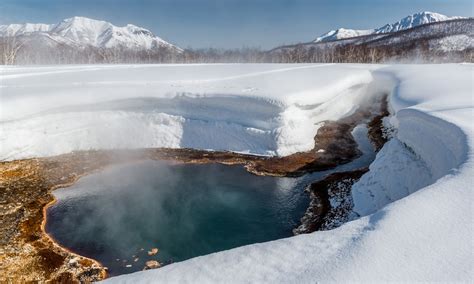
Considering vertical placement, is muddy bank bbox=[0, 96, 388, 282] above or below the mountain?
below

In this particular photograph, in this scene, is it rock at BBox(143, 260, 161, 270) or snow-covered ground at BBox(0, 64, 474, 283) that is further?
rock at BBox(143, 260, 161, 270)

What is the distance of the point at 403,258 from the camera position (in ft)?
12.7

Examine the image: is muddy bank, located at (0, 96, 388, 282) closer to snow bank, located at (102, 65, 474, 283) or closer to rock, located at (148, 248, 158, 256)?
rock, located at (148, 248, 158, 256)

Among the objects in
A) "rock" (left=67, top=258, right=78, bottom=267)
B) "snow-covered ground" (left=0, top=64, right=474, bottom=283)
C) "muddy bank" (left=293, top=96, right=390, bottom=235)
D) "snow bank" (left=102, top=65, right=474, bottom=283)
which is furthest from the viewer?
"muddy bank" (left=293, top=96, right=390, bottom=235)

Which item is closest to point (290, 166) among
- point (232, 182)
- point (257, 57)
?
point (232, 182)

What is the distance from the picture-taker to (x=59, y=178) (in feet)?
41.1

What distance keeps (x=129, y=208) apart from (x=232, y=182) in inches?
149

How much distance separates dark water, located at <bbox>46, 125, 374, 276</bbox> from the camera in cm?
850

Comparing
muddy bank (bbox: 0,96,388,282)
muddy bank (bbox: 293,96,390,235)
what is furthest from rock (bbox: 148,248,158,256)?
muddy bank (bbox: 293,96,390,235)

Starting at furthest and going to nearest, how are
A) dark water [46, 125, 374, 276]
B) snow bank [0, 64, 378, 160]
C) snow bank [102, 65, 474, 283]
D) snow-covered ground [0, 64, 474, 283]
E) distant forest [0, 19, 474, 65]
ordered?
distant forest [0, 19, 474, 65]
snow bank [0, 64, 378, 160]
dark water [46, 125, 374, 276]
snow-covered ground [0, 64, 474, 283]
snow bank [102, 65, 474, 283]

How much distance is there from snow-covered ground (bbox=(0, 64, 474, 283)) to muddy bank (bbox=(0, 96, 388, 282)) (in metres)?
0.71

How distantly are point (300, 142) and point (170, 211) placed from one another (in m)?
7.29

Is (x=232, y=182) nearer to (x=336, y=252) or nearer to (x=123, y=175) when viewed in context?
(x=123, y=175)

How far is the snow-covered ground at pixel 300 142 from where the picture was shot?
12.9 feet
